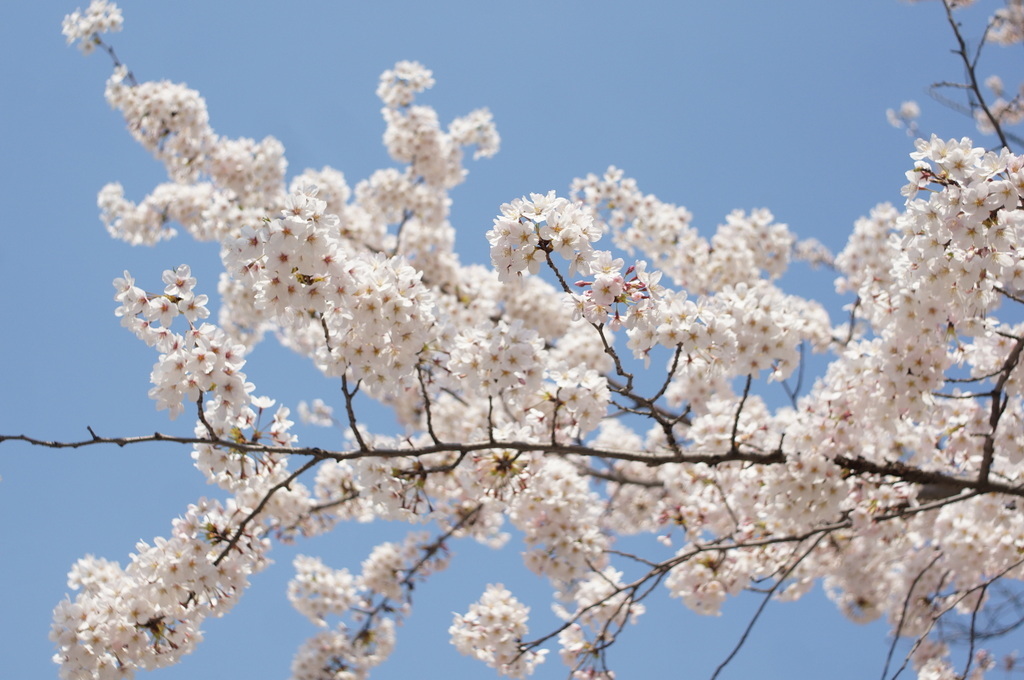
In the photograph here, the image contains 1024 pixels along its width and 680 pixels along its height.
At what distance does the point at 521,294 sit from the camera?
10.3 meters

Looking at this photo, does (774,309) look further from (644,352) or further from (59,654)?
(59,654)

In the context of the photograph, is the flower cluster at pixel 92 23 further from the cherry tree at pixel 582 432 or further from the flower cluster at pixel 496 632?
the flower cluster at pixel 496 632

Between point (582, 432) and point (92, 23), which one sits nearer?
point (582, 432)

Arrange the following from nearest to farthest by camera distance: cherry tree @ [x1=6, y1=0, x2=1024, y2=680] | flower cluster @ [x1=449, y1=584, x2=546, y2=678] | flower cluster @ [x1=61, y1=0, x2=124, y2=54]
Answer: cherry tree @ [x1=6, y1=0, x2=1024, y2=680] → flower cluster @ [x1=449, y1=584, x2=546, y2=678] → flower cluster @ [x1=61, y1=0, x2=124, y2=54]

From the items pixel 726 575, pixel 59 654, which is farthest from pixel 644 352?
pixel 59 654

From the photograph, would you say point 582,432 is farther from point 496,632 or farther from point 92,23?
point 92,23

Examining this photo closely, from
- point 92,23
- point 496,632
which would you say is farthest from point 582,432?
point 92,23

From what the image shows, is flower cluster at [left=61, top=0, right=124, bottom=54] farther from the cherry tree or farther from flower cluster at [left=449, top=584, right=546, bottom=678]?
flower cluster at [left=449, top=584, right=546, bottom=678]

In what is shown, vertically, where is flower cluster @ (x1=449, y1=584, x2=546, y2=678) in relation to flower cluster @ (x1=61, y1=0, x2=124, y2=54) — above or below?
below

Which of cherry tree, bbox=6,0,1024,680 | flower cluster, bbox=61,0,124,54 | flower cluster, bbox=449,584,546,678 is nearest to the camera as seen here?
cherry tree, bbox=6,0,1024,680

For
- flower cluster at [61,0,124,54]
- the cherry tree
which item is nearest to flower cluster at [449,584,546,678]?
the cherry tree

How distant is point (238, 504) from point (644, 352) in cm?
316

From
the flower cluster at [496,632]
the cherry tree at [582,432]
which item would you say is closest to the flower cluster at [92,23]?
the cherry tree at [582,432]

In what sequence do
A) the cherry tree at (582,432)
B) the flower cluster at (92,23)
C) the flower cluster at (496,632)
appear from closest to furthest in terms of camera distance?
the cherry tree at (582,432)
the flower cluster at (496,632)
the flower cluster at (92,23)
